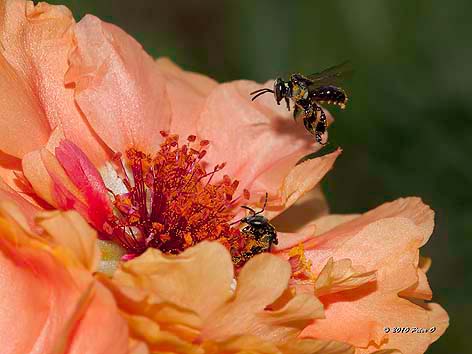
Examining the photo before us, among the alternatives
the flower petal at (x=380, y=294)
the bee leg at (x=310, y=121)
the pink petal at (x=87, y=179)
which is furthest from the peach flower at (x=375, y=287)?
the pink petal at (x=87, y=179)

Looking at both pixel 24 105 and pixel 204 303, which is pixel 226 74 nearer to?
pixel 24 105

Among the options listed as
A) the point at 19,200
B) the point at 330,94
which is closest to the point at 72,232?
the point at 19,200

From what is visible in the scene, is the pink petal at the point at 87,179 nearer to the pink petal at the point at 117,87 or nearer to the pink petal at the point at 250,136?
the pink petal at the point at 117,87

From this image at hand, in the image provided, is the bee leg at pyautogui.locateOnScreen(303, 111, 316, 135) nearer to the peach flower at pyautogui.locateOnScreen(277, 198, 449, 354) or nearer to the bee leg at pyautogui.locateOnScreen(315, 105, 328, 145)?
the bee leg at pyautogui.locateOnScreen(315, 105, 328, 145)

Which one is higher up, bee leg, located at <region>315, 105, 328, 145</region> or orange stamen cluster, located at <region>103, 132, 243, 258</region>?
bee leg, located at <region>315, 105, 328, 145</region>

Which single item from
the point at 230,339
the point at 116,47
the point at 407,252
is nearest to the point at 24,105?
the point at 116,47

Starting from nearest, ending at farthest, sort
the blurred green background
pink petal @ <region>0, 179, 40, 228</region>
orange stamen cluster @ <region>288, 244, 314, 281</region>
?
1. pink petal @ <region>0, 179, 40, 228</region>
2. orange stamen cluster @ <region>288, 244, 314, 281</region>
3. the blurred green background

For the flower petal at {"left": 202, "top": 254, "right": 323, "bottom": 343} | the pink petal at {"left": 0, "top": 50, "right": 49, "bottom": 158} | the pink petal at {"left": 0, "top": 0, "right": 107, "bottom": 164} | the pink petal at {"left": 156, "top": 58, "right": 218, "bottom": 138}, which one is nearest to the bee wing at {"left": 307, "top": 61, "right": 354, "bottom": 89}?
the pink petal at {"left": 156, "top": 58, "right": 218, "bottom": 138}

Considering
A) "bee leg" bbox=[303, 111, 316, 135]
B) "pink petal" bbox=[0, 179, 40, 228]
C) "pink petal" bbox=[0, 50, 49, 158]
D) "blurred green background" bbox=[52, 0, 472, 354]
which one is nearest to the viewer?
"pink petal" bbox=[0, 179, 40, 228]
